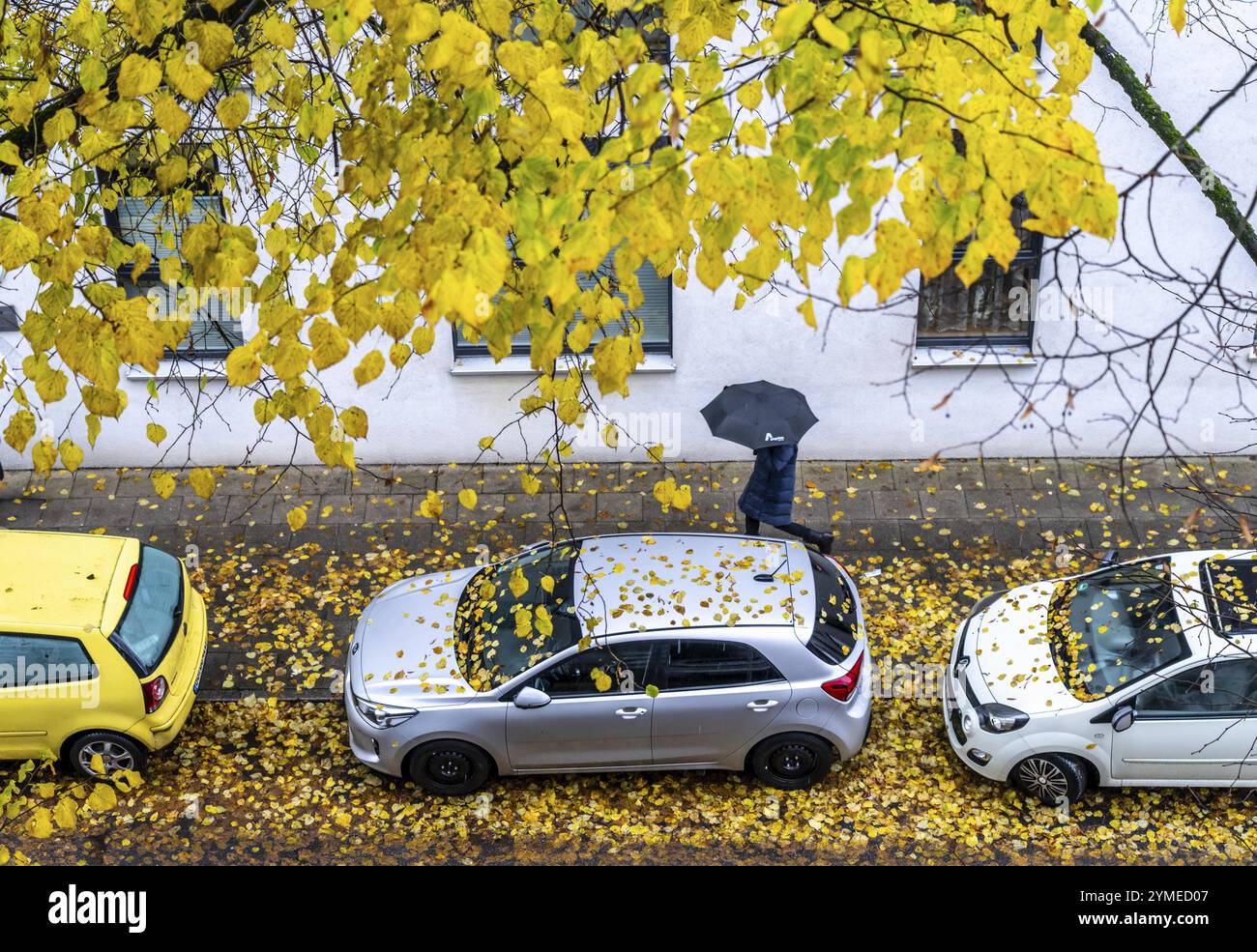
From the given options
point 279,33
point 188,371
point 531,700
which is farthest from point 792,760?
point 188,371

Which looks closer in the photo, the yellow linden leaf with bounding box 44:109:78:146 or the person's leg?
the yellow linden leaf with bounding box 44:109:78:146

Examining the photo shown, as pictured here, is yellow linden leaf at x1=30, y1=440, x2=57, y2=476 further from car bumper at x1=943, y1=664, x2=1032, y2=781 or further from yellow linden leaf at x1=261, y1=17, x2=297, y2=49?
car bumper at x1=943, y1=664, x2=1032, y2=781

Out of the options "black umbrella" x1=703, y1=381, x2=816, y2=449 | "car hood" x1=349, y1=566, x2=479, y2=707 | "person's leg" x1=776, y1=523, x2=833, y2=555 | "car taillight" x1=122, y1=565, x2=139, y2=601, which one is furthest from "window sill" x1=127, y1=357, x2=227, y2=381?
"person's leg" x1=776, y1=523, x2=833, y2=555

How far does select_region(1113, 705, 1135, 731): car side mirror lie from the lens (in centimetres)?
765

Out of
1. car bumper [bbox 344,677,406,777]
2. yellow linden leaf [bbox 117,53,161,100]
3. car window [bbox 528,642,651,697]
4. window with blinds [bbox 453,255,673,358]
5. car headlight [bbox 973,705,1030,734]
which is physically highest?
yellow linden leaf [bbox 117,53,161,100]

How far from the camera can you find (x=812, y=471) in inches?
454

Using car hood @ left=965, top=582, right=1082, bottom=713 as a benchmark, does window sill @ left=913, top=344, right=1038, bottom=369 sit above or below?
above

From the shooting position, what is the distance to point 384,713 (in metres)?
7.95

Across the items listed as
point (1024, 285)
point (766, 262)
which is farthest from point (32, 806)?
point (1024, 285)

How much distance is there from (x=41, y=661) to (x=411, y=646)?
239 centimetres

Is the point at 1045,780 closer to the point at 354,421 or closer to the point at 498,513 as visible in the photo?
the point at 354,421

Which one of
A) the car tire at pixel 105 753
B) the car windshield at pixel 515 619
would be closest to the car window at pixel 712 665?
the car windshield at pixel 515 619

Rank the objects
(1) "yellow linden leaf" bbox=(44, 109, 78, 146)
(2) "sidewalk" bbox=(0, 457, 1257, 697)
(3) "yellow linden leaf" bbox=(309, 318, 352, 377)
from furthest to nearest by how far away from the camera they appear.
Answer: (2) "sidewalk" bbox=(0, 457, 1257, 697)
(1) "yellow linden leaf" bbox=(44, 109, 78, 146)
(3) "yellow linden leaf" bbox=(309, 318, 352, 377)

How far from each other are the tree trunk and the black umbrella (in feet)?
11.0
